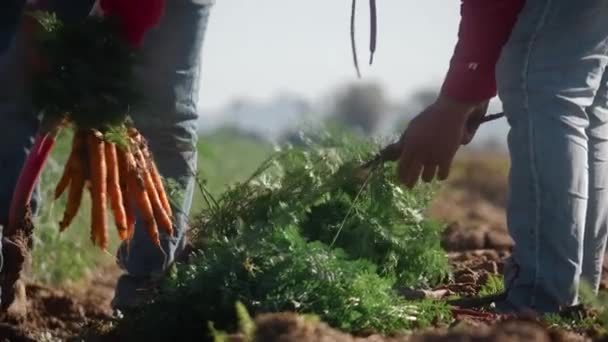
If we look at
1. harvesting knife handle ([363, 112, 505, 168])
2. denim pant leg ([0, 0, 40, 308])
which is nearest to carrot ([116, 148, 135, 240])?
denim pant leg ([0, 0, 40, 308])

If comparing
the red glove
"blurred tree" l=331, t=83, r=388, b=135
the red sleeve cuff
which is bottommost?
the red sleeve cuff

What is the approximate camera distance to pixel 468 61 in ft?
14.3

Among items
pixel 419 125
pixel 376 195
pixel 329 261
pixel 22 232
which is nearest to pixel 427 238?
pixel 376 195

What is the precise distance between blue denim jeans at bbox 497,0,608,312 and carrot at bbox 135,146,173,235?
1.23 metres

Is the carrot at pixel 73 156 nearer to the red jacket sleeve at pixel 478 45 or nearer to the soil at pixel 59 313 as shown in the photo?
the soil at pixel 59 313

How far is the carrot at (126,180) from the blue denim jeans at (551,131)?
50.0 inches

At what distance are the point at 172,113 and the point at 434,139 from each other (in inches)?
42.4

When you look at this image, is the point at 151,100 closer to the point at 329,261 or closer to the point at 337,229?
the point at 337,229

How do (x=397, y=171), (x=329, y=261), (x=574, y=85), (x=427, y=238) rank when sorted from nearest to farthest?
1. (x=329, y=261)
2. (x=574, y=85)
3. (x=397, y=171)
4. (x=427, y=238)

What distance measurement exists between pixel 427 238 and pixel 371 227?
0.26 m

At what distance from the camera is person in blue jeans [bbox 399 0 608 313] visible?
4281 millimetres

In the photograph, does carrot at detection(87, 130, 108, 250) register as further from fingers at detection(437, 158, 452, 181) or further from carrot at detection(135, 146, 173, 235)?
fingers at detection(437, 158, 452, 181)

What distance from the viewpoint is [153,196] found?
4.93 meters

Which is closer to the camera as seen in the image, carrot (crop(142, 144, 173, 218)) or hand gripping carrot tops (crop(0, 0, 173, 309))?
hand gripping carrot tops (crop(0, 0, 173, 309))
